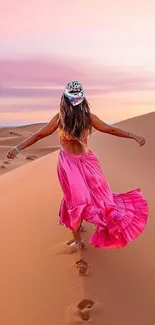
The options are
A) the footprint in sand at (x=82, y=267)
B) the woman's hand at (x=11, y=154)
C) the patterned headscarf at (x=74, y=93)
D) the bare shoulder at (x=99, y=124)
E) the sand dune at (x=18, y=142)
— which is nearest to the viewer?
the footprint in sand at (x=82, y=267)

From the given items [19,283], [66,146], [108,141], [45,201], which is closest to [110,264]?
[19,283]

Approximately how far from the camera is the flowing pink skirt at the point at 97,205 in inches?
Answer: 185

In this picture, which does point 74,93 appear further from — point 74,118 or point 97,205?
point 97,205

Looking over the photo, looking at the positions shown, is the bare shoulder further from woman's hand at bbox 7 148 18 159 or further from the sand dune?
the sand dune

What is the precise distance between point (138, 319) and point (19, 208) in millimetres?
3654

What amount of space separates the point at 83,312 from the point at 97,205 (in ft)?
3.64

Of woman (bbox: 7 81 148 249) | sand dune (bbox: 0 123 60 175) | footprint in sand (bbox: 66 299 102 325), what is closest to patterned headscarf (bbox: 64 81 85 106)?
woman (bbox: 7 81 148 249)

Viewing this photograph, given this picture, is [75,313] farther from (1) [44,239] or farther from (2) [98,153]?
(2) [98,153]

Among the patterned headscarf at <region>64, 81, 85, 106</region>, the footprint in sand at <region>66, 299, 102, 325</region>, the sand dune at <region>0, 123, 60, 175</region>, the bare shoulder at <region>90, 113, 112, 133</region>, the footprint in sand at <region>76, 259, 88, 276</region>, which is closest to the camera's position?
the footprint in sand at <region>66, 299, 102, 325</region>

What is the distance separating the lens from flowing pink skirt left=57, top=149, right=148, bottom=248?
185 inches

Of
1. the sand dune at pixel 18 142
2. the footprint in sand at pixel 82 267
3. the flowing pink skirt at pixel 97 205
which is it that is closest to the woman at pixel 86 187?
the flowing pink skirt at pixel 97 205

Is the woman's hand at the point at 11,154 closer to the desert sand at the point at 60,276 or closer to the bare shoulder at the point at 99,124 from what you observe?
the bare shoulder at the point at 99,124

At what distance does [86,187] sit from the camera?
4.86m

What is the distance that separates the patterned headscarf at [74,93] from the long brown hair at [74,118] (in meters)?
0.05
